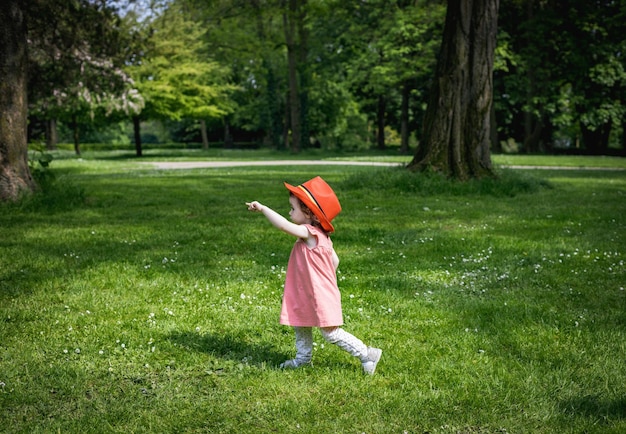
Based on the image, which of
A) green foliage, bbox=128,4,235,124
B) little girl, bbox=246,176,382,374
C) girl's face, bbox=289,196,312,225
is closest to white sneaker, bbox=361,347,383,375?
little girl, bbox=246,176,382,374

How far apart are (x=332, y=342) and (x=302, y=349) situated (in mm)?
239

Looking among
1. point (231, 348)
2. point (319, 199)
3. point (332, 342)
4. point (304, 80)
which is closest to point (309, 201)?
point (319, 199)

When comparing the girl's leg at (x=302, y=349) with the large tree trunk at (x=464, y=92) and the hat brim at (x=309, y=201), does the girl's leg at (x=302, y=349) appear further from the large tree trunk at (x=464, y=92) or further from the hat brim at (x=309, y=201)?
the large tree trunk at (x=464, y=92)

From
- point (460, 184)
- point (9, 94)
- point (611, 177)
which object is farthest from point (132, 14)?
point (611, 177)

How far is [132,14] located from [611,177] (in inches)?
756

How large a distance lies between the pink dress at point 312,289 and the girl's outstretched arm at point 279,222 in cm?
8

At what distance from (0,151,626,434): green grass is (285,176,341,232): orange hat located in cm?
110

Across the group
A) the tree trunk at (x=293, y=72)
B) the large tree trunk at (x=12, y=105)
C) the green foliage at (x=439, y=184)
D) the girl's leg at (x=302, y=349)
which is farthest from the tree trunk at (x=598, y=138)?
the girl's leg at (x=302, y=349)

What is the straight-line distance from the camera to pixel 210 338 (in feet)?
15.9

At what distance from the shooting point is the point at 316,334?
511 centimetres

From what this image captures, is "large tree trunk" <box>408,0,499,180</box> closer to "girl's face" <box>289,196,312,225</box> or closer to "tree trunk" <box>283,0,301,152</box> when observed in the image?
"girl's face" <box>289,196,312,225</box>

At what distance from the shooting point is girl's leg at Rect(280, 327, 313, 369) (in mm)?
4359

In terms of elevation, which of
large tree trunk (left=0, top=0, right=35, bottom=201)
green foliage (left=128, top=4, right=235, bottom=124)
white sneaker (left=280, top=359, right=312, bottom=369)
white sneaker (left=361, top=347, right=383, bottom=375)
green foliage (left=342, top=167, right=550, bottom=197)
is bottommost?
white sneaker (left=280, top=359, right=312, bottom=369)

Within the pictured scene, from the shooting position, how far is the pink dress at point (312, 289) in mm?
4180
